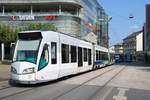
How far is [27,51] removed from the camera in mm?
21188

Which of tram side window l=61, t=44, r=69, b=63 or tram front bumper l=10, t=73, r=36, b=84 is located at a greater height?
tram side window l=61, t=44, r=69, b=63

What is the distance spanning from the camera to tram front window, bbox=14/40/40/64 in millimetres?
20969

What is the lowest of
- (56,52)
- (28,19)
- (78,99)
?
(78,99)

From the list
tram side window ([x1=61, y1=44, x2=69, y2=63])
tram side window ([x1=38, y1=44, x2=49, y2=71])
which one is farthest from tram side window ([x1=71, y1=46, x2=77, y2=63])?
tram side window ([x1=38, y1=44, x2=49, y2=71])

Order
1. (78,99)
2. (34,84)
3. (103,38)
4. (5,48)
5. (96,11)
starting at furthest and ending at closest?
(103,38)
(96,11)
(5,48)
(34,84)
(78,99)

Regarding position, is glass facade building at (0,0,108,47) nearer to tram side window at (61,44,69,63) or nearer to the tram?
tram side window at (61,44,69,63)

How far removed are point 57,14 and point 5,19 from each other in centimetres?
1173

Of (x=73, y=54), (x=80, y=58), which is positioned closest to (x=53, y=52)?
(x=73, y=54)

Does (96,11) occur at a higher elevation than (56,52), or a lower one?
higher

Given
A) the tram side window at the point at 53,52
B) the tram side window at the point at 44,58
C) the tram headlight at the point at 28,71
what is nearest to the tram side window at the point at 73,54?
the tram side window at the point at 53,52

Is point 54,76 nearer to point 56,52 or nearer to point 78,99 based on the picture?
point 56,52

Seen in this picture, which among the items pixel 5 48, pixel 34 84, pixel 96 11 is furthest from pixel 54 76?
pixel 96 11

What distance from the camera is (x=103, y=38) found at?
140 meters

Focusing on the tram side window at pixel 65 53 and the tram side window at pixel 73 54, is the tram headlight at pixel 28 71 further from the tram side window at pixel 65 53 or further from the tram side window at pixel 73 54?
the tram side window at pixel 73 54
